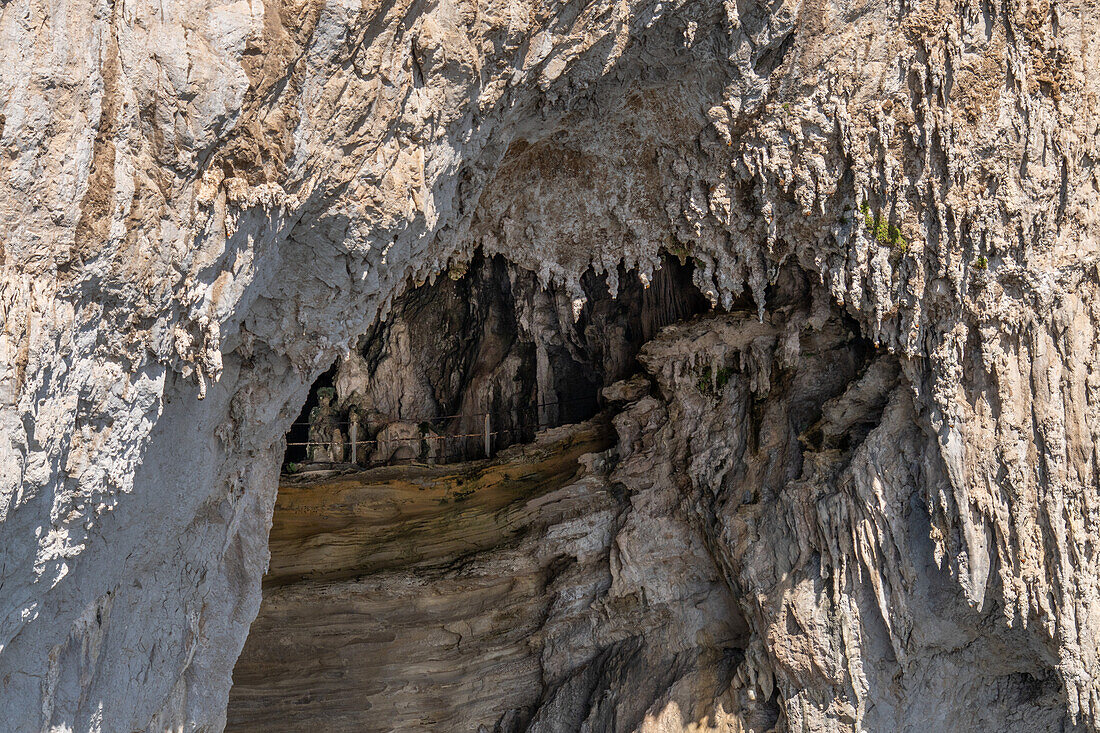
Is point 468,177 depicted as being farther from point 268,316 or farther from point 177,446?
point 177,446

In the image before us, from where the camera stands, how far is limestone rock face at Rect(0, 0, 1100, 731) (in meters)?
3.91

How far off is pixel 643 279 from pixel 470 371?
3.65m

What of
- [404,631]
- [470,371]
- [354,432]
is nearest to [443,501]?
[404,631]

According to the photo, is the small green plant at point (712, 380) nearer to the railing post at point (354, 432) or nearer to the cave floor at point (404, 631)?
the cave floor at point (404, 631)

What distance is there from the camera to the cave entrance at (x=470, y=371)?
10.3m

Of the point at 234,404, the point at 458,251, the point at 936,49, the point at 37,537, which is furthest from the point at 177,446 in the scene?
the point at 936,49

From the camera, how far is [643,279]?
7.89 meters

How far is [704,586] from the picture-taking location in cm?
862

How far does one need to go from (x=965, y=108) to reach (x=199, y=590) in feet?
20.5

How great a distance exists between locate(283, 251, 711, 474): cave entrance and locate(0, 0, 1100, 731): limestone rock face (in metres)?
1.35

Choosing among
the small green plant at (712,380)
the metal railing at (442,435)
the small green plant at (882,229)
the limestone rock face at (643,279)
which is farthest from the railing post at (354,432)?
the small green plant at (882,229)

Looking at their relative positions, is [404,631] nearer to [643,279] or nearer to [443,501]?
[443,501]

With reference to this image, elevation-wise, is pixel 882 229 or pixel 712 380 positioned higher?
pixel 882 229

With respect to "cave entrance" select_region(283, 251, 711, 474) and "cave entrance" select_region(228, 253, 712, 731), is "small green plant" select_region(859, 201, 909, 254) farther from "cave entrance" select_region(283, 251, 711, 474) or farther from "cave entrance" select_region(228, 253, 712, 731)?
"cave entrance" select_region(283, 251, 711, 474)
